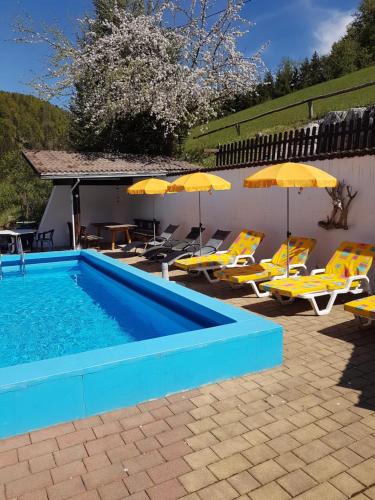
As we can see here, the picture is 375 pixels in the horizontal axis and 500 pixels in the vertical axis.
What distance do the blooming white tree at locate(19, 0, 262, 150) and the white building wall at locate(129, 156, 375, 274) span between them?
6.31m

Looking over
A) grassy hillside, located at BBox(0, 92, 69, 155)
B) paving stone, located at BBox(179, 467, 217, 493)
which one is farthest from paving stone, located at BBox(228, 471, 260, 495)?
grassy hillside, located at BBox(0, 92, 69, 155)

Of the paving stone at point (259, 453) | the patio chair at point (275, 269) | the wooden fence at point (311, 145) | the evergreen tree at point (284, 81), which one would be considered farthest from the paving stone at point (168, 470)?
the evergreen tree at point (284, 81)

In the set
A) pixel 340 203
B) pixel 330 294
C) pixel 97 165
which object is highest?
pixel 97 165

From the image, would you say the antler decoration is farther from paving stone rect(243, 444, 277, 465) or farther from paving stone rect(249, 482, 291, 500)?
paving stone rect(249, 482, 291, 500)

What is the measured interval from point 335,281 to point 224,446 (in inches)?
167

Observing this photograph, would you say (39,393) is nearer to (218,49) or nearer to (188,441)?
(188,441)

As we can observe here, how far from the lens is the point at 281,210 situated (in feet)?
31.5

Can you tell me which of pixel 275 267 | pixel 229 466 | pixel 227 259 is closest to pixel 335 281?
pixel 275 267

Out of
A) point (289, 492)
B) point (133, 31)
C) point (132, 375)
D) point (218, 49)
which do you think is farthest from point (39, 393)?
point (218, 49)

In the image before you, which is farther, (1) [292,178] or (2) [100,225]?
(2) [100,225]

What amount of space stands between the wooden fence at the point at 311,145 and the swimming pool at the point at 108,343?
444cm

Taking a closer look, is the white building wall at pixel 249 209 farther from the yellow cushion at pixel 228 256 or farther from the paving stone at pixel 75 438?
the paving stone at pixel 75 438

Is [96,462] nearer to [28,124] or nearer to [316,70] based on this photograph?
[28,124]

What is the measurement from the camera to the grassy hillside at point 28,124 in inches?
1399
